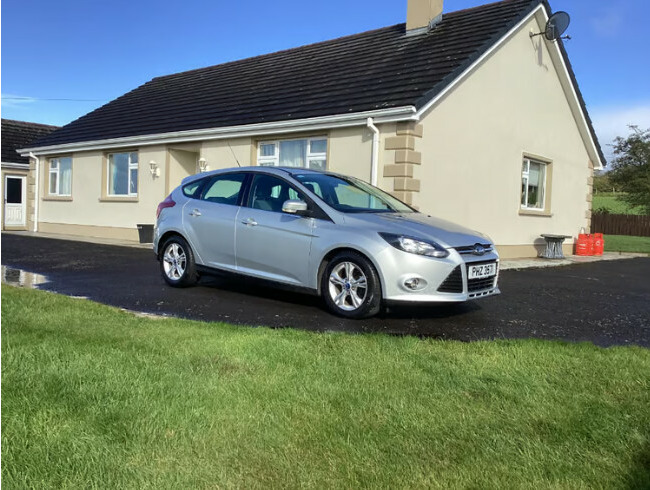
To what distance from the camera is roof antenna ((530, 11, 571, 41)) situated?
571 inches

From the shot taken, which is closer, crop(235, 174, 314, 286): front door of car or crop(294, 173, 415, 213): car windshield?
crop(235, 174, 314, 286): front door of car

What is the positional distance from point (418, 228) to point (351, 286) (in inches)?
36.8

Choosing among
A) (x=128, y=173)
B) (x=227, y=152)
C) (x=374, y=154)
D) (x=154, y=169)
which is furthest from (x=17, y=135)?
(x=374, y=154)

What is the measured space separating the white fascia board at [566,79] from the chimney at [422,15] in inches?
84.7

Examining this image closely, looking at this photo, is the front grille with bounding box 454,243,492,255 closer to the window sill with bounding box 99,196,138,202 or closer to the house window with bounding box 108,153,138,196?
the window sill with bounding box 99,196,138,202

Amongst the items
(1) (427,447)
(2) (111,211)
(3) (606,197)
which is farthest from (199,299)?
(3) (606,197)

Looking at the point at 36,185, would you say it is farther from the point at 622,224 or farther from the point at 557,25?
the point at 622,224

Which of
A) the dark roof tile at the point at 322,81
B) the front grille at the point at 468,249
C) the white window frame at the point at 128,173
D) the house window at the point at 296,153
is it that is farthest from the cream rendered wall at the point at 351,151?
the white window frame at the point at 128,173

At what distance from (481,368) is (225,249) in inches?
156

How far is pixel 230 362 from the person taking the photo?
149 inches

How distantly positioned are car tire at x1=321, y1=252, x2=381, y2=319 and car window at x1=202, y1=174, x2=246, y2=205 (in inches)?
71.4

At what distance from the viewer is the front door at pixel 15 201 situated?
22641mm

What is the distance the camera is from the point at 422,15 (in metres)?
14.6

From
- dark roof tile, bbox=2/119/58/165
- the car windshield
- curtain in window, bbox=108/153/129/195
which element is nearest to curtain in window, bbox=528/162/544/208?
the car windshield
